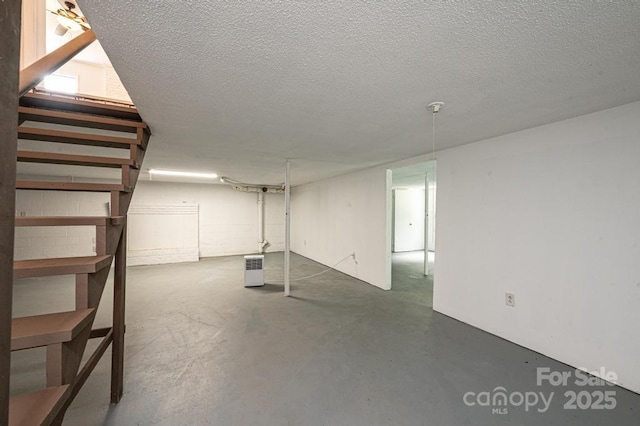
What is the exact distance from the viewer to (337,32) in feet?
3.72

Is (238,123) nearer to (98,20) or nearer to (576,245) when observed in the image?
(98,20)

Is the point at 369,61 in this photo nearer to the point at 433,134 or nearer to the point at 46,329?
the point at 433,134

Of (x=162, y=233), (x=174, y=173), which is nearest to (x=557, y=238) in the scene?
(x=174, y=173)

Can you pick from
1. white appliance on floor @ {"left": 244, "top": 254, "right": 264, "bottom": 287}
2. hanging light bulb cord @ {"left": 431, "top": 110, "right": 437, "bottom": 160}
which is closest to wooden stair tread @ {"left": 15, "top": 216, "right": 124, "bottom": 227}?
hanging light bulb cord @ {"left": 431, "top": 110, "right": 437, "bottom": 160}

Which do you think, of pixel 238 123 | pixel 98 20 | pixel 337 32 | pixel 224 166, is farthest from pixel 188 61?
pixel 224 166

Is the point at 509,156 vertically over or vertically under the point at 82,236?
over

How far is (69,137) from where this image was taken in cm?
190

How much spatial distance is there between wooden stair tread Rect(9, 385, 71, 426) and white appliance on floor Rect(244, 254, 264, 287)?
346cm

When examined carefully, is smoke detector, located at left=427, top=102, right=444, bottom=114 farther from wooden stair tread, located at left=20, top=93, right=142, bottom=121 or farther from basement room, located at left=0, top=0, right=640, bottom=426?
wooden stair tread, located at left=20, top=93, right=142, bottom=121

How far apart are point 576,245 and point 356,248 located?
10.6 feet

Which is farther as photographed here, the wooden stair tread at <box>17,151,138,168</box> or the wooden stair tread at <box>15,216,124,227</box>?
the wooden stair tread at <box>17,151,138,168</box>

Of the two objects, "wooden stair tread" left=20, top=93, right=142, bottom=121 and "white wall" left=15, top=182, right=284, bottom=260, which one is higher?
"wooden stair tread" left=20, top=93, right=142, bottom=121

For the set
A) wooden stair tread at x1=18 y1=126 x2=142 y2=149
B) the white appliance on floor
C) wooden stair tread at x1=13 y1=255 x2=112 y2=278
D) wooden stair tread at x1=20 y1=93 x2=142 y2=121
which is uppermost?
wooden stair tread at x1=20 y1=93 x2=142 y2=121

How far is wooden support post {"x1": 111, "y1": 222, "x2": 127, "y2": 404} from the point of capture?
5.82 ft
